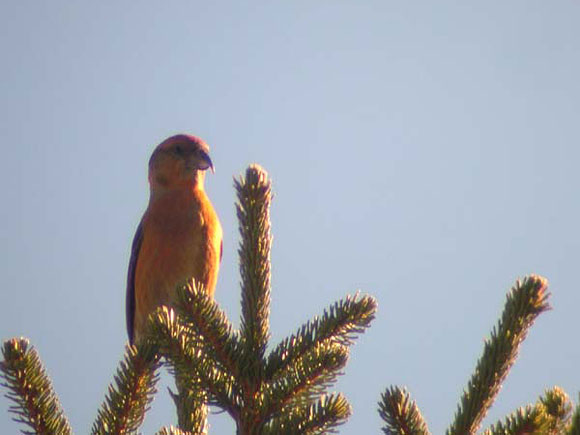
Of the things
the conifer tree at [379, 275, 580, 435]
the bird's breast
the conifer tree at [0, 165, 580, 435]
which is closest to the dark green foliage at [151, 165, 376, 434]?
the conifer tree at [0, 165, 580, 435]

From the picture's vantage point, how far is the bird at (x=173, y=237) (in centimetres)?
643

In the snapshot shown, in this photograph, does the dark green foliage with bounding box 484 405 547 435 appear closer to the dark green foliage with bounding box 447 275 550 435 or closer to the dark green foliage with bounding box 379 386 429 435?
the dark green foliage with bounding box 447 275 550 435

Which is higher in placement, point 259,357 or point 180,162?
point 180,162

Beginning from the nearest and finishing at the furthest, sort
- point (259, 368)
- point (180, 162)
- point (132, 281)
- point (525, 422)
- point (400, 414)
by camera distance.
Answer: point (525, 422) < point (400, 414) < point (259, 368) < point (132, 281) < point (180, 162)

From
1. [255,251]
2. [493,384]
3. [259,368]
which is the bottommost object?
[493,384]

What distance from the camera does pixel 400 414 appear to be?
7.18 ft

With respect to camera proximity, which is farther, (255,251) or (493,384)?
(255,251)

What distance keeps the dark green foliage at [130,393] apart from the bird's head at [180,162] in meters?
4.65

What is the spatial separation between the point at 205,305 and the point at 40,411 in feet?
1.73

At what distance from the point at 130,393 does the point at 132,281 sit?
465cm

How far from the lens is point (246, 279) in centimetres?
257

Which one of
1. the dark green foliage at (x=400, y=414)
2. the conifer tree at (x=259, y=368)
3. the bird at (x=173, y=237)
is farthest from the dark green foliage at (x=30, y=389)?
the bird at (x=173, y=237)

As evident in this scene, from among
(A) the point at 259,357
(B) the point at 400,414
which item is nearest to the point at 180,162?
(A) the point at 259,357

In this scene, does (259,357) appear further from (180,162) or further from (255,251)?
(180,162)
